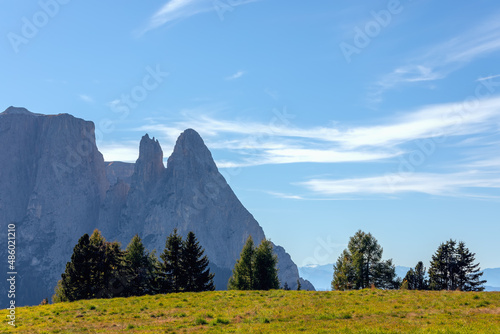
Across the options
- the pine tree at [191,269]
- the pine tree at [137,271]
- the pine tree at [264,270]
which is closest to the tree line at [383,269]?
the pine tree at [264,270]

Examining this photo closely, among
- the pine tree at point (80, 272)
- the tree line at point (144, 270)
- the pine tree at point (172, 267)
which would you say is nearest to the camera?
the pine tree at point (80, 272)

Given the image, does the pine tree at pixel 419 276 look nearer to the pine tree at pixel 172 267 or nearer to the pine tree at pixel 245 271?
the pine tree at pixel 245 271

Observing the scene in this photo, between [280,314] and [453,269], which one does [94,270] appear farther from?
[453,269]

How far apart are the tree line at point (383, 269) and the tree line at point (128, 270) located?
78.3 ft

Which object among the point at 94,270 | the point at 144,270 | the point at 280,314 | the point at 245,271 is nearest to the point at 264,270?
the point at 245,271

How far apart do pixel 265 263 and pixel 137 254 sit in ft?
70.2

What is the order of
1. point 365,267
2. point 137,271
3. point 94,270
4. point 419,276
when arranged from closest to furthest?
1. point 94,270
2. point 137,271
3. point 365,267
4. point 419,276

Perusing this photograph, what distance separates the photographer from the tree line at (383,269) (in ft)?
228

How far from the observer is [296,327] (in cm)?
2173

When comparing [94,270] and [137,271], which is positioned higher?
[137,271]

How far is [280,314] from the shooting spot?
25859 millimetres

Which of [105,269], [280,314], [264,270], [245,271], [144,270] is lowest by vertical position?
[280,314]

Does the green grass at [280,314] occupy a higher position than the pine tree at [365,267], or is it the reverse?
the pine tree at [365,267]

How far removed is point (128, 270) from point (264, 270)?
2237cm
